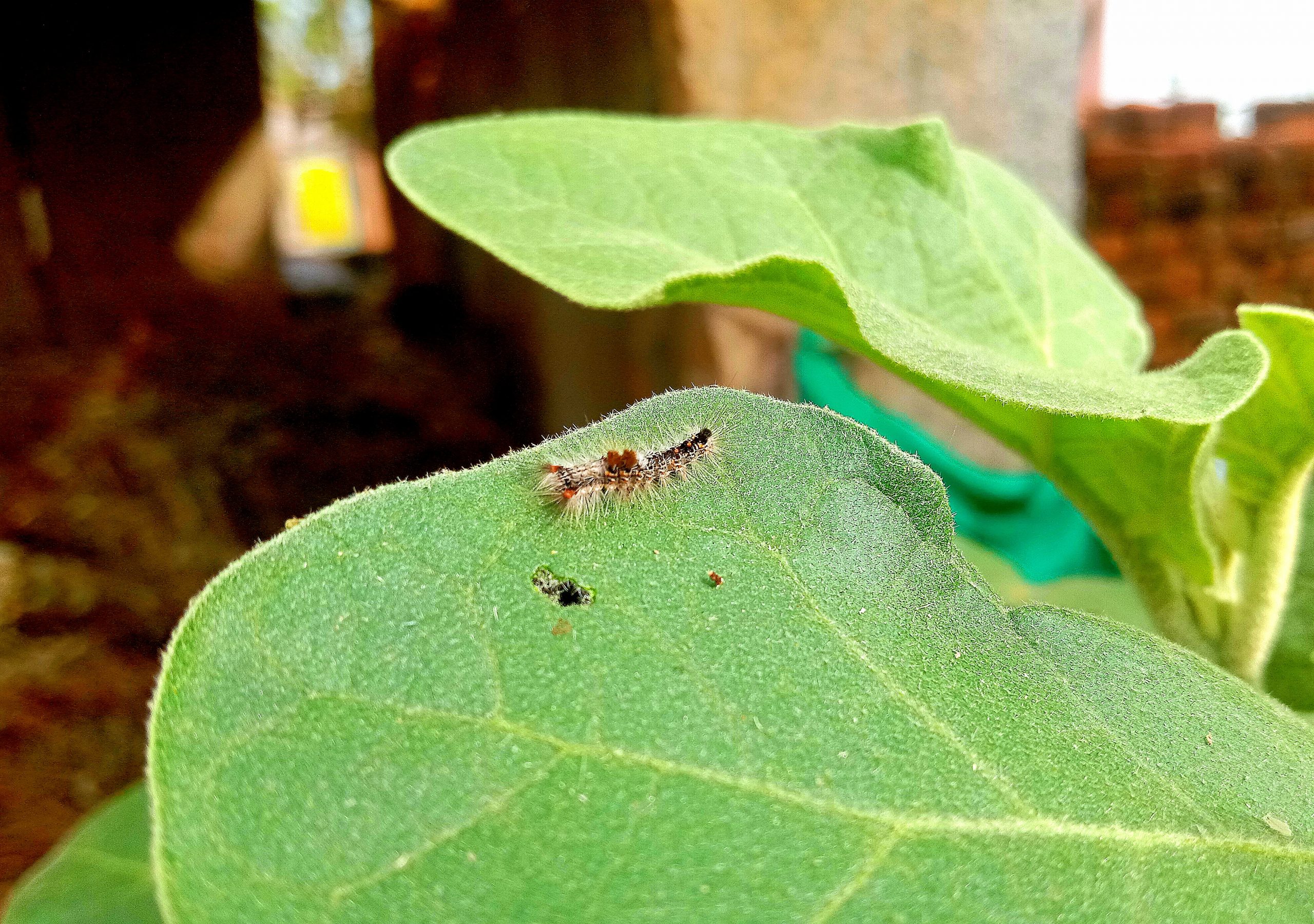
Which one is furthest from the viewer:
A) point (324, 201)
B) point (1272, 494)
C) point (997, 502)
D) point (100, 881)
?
point (324, 201)

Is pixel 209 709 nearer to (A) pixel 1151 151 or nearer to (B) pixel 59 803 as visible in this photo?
(B) pixel 59 803

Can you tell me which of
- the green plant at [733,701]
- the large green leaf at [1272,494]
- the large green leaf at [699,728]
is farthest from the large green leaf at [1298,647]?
the large green leaf at [699,728]

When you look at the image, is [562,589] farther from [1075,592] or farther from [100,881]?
[1075,592]

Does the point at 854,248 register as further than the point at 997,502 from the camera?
No

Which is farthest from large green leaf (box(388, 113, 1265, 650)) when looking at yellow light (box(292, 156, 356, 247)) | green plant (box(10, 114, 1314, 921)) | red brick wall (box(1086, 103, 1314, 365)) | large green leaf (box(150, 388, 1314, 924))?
yellow light (box(292, 156, 356, 247))

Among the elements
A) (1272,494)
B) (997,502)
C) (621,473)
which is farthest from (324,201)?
(1272,494)

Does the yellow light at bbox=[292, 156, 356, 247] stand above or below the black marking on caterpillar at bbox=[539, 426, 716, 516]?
below

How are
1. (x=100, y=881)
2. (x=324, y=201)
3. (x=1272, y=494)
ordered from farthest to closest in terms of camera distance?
(x=324, y=201) < (x=100, y=881) < (x=1272, y=494)

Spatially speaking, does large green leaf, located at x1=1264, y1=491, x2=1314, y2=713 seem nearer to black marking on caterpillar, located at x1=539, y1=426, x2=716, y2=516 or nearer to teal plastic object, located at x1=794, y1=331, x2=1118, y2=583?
black marking on caterpillar, located at x1=539, y1=426, x2=716, y2=516
